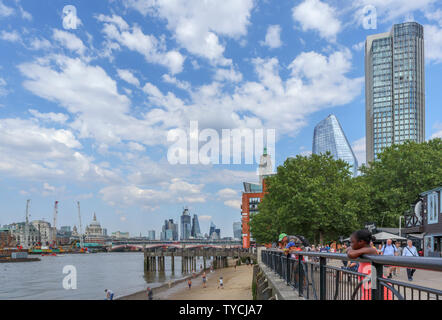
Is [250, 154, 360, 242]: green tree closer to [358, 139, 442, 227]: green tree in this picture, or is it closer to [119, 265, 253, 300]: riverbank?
[358, 139, 442, 227]: green tree

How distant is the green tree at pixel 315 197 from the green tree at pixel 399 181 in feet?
9.32

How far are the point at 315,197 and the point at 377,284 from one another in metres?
35.6

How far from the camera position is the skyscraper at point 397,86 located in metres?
176

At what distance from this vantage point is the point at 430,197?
33.7 m

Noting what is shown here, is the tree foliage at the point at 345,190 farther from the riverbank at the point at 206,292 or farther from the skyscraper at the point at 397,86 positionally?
the skyscraper at the point at 397,86

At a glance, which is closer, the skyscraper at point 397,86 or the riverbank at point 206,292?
the riverbank at point 206,292

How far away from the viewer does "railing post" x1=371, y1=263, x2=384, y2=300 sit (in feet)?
13.8

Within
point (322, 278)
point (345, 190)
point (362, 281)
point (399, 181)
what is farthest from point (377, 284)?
point (399, 181)

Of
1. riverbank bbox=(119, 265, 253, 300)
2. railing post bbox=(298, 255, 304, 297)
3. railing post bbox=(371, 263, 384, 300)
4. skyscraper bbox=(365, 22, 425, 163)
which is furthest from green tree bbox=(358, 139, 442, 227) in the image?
skyscraper bbox=(365, 22, 425, 163)

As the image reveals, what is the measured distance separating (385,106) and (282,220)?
15889cm

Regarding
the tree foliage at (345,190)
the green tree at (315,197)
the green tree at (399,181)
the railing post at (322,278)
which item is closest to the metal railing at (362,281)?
the railing post at (322,278)

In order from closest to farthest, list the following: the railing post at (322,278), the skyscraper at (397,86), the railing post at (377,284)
Answer: the railing post at (377,284) < the railing post at (322,278) < the skyscraper at (397,86)

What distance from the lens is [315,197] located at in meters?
39.1

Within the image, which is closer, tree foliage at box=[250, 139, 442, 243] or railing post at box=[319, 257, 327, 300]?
railing post at box=[319, 257, 327, 300]
